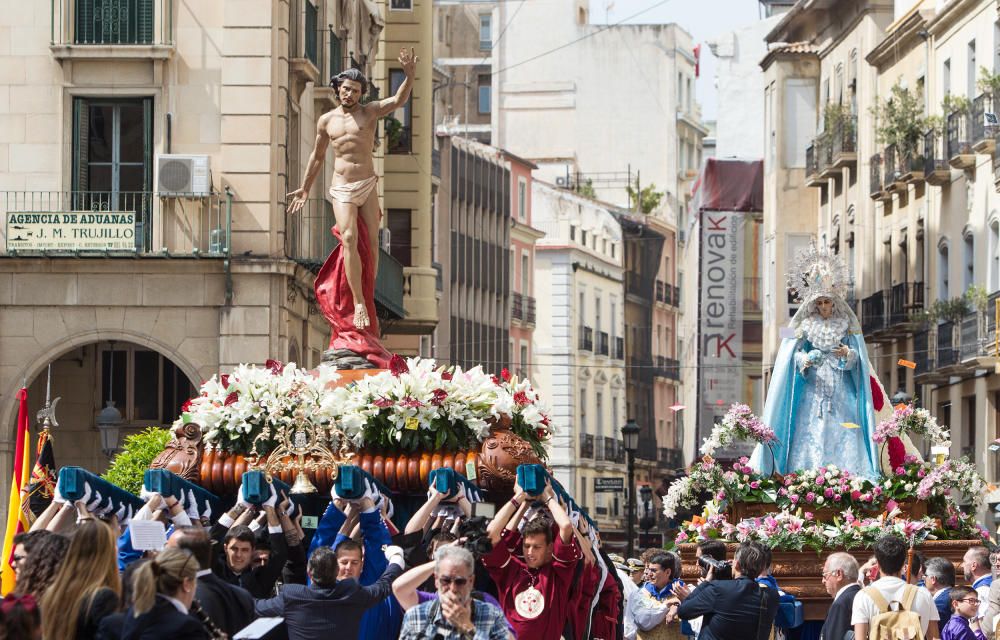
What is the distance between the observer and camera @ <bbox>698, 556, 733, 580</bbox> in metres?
12.5

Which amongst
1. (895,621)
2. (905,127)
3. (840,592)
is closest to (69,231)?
(840,592)

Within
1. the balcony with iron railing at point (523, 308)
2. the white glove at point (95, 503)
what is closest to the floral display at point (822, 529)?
the white glove at point (95, 503)

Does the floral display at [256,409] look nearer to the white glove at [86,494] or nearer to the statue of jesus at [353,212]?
the statue of jesus at [353,212]

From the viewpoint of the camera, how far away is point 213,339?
2878 cm

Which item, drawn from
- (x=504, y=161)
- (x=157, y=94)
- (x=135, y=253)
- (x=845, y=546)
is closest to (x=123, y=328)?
(x=135, y=253)

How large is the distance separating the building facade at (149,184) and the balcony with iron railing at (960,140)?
13.3 meters

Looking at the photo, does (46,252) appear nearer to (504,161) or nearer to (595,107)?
(504,161)

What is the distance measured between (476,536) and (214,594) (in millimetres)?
2035

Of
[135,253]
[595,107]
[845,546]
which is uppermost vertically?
[595,107]

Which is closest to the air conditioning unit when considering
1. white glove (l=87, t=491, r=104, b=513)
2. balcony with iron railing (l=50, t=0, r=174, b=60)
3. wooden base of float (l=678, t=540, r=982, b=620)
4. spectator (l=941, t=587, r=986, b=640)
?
balcony with iron railing (l=50, t=0, r=174, b=60)

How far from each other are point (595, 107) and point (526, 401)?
7462 centimetres

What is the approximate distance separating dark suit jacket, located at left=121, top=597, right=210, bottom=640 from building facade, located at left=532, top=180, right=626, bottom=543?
7216 cm

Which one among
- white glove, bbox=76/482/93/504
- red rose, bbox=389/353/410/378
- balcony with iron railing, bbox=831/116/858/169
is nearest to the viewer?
white glove, bbox=76/482/93/504

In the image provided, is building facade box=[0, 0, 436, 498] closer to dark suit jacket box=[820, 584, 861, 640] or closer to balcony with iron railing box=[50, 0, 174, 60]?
balcony with iron railing box=[50, 0, 174, 60]
